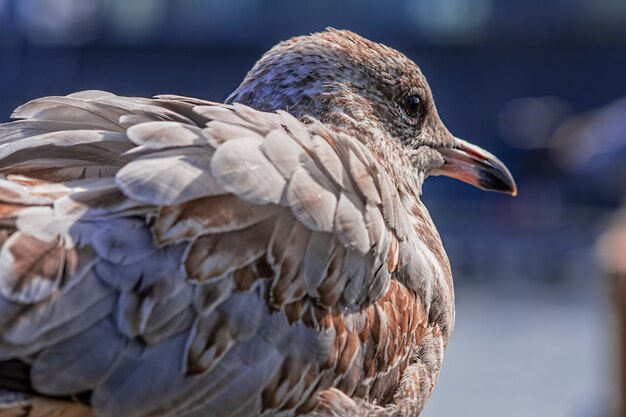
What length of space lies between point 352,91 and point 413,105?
14.1 inches

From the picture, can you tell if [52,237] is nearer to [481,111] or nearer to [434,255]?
[434,255]

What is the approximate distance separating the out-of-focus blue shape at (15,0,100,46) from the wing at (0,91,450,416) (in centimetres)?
2256

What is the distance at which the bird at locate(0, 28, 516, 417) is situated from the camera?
3260mm

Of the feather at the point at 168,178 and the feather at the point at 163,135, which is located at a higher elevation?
the feather at the point at 163,135

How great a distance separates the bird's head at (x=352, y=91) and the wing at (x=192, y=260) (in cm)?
52

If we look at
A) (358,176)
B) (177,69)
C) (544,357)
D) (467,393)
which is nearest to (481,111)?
(177,69)

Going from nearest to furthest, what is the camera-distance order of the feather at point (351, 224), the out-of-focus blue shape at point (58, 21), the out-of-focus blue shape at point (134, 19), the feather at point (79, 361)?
the feather at point (79, 361)
the feather at point (351, 224)
the out-of-focus blue shape at point (134, 19)
the out-of-focus blue shape at point (58, 21)

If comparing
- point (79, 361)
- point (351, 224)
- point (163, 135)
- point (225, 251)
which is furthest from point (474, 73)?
point (79, 361)

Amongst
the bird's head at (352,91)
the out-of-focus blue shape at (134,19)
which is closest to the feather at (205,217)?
the bird's head at (352,91)

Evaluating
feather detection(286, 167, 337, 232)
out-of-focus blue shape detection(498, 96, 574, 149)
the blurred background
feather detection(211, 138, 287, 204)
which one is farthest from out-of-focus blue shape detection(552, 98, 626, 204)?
feather detection(211, 138, 287, 204)

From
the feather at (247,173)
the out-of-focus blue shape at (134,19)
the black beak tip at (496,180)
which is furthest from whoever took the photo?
the out-of-focus blue shape at (134,19)

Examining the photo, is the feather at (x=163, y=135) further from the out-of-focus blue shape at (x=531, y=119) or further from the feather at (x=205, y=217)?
the out-of-focus blue shape at (x=531, y=119)

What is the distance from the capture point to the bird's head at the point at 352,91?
15.2 feet

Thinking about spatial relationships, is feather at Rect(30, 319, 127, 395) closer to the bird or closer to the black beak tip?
the bird
